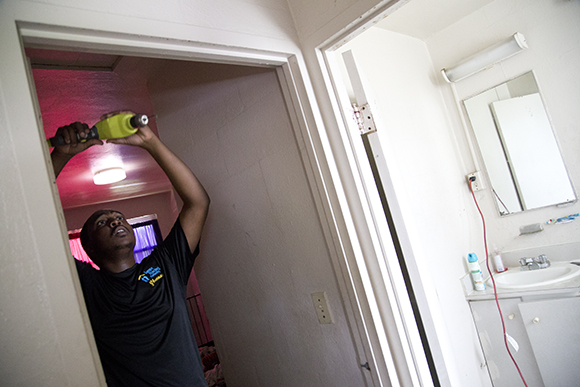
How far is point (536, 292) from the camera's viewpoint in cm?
207

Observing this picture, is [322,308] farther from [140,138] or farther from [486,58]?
[486,58]

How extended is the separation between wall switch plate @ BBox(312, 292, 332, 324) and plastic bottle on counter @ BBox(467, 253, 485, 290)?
1372 millimetres

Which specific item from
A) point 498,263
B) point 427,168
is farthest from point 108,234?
point 498,263

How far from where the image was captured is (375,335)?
1.27 meters

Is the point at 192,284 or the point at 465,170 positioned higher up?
the point at 465,170

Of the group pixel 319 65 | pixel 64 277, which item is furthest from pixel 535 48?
pixel 64 277

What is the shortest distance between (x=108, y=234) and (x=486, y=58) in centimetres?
250

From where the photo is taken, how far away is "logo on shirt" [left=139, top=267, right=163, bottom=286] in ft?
5.16

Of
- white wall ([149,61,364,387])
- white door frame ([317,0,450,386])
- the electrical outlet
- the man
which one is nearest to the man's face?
the man

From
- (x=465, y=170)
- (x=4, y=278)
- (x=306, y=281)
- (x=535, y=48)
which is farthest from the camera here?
(x=465, y=170)

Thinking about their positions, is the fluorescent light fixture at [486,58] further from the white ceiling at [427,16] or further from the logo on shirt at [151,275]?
the logo on shirt at [151,275]

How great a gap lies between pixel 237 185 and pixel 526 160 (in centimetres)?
202

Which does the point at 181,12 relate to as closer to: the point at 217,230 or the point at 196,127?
the point at 196,127

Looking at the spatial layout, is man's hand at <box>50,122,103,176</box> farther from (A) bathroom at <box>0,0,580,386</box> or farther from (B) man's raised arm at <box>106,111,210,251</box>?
(A) bathroom at <box>0,0,580,386</box>
